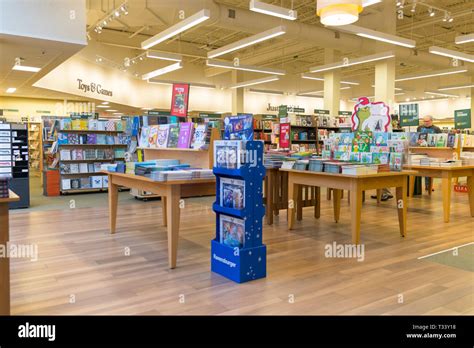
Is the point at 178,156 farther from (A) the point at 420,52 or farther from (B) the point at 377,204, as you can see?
(A) the point at 420,52

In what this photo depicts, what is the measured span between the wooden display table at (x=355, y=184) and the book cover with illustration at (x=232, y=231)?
5.43 feet

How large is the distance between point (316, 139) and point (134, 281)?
8.33 m

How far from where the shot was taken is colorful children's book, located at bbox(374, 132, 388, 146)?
17.9 feet

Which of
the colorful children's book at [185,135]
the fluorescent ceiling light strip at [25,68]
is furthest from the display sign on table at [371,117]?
the fluorescent ceiling light strip at [25,68]

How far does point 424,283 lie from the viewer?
3.46 m

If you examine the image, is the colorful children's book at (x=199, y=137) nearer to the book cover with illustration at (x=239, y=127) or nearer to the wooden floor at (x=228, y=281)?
the book cover with illustration at (x=239, y=127)

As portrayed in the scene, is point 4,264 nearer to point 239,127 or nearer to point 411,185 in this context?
point 239,127

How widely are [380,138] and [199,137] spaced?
2.63 m

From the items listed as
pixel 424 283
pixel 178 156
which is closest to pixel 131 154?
pixel 178 156

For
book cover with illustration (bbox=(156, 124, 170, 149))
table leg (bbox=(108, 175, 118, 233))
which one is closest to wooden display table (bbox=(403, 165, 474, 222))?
book cover with illustration (bbox=(156, 124, 170, 149))

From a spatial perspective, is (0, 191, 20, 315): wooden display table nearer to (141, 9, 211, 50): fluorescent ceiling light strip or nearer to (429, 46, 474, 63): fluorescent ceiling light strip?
(141, 9, 211, 50): fluorescent ceiling light strip

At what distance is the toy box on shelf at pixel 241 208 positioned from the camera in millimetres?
3455

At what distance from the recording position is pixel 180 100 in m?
6.23

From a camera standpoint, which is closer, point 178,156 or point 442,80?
point 178,156
